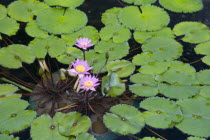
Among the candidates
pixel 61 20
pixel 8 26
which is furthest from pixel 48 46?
pixel 8 26

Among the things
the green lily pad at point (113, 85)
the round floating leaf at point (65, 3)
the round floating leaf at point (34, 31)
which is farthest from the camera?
the round floating leaf at point (65, 3)

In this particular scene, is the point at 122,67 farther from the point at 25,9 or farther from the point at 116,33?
the point at 25,9

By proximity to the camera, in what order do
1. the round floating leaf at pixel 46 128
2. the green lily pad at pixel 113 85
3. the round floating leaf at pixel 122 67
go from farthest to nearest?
the round floating leaf at pixel 122 67 < the green lily pad at pixel 113 85 < the round floating leaf at pixel 46 128

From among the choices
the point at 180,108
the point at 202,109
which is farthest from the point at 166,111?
the point at 202,109

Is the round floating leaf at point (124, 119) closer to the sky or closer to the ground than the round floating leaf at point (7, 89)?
closer to the ground

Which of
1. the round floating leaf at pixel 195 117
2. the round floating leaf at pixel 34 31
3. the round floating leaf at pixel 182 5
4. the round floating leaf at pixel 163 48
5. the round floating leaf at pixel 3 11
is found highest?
the round floating leaf at pixel 3 11

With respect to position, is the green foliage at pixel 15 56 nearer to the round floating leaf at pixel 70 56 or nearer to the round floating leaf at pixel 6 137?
the round floating leaf at pixel 70 56

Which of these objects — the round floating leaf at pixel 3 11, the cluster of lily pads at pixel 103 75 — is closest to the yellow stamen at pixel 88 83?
the cluster of lily pads at pixel 103 75

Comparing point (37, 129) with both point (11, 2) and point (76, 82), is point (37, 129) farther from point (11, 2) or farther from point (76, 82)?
point (11, 2)
